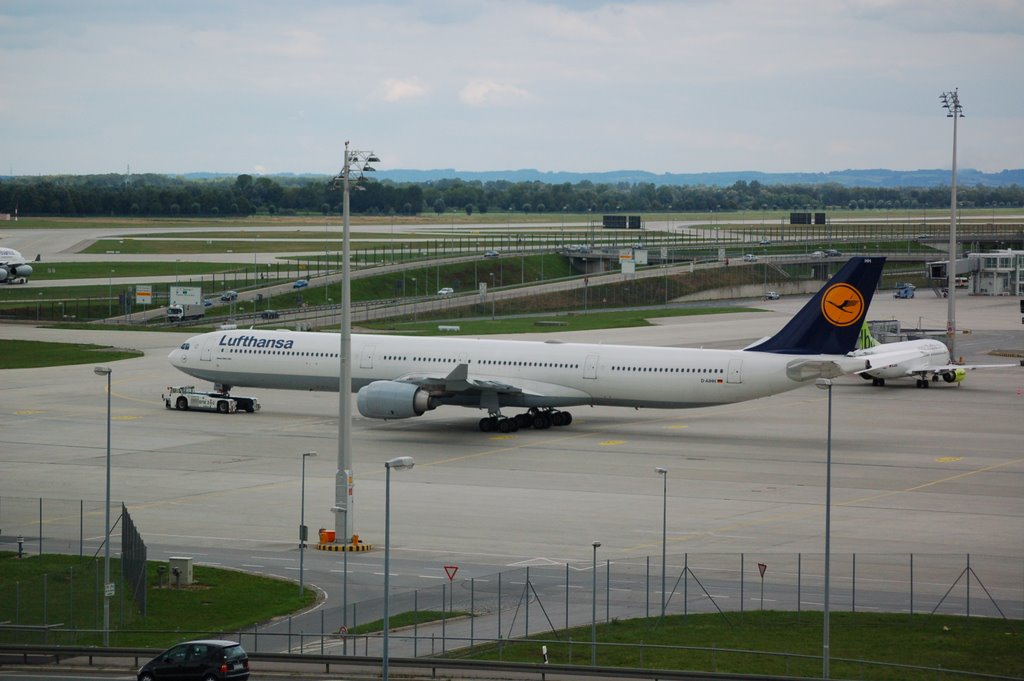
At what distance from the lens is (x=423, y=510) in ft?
172

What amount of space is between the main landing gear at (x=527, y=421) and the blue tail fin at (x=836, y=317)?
1233 cm

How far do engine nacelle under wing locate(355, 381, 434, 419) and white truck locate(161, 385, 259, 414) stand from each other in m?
13.2

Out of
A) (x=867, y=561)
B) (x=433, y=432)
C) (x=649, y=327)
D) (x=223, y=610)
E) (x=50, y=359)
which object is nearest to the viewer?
(x=223, y=610)

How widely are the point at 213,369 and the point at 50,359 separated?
89.3 ft

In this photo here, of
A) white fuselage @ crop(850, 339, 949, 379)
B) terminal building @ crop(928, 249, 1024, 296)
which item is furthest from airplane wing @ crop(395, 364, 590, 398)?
terminal building @ crop(928, 249, 1024, 296)

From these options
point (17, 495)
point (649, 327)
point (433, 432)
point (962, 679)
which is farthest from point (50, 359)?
point (962, 679)

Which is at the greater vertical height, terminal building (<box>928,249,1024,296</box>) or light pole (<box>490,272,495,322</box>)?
terminal building (<box>928,249,1024,296</box>)

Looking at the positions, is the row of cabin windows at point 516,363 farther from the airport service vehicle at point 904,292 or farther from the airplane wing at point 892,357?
the airport service vehicle at point 904,292

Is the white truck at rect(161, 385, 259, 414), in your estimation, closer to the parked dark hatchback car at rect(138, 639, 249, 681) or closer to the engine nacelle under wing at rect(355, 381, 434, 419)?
the engine nacelle under wing at rect(355, 381, 434, 419)

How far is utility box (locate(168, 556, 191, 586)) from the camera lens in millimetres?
41688

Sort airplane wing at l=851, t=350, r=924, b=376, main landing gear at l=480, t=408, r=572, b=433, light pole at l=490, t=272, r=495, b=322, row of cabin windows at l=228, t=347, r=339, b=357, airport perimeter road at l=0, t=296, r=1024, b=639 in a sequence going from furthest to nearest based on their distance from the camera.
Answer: light pole at l=490, t=272, r=495, b=322
airplane wing at l=851, t=350, r=924, b=376
row of cabin windows at l=228, t=347, r=339, b=357
main landing gear at l=480, t=408, r=572, b=433
airport perimeter road at l=0, t=296, r=1024, b=639

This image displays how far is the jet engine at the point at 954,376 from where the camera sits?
9344 centimetres

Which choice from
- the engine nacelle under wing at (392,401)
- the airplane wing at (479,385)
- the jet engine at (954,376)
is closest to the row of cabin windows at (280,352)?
the airplane wing at (479,385)

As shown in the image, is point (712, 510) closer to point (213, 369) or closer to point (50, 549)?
point (50, 549)
